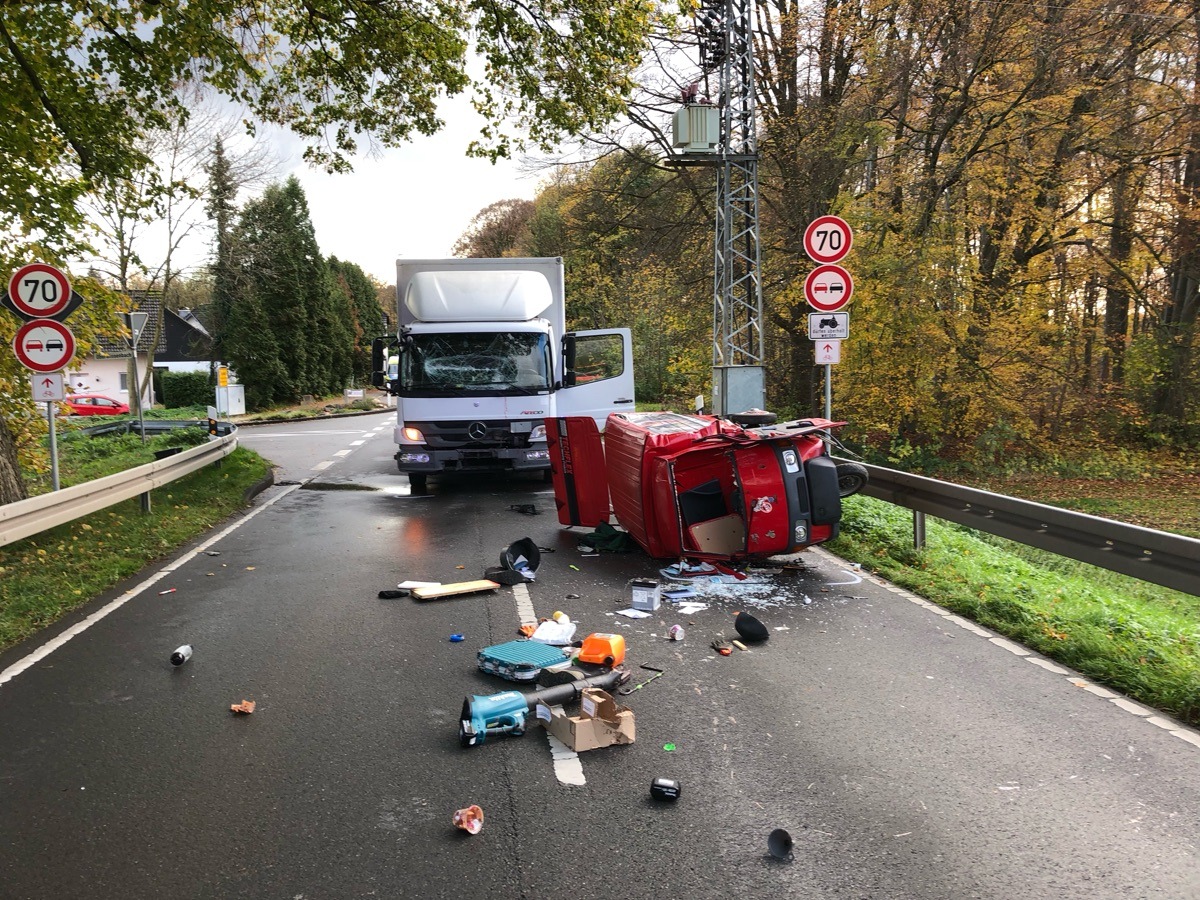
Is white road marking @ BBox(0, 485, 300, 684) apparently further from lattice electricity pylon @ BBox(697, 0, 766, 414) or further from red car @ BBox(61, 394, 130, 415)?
red car @ BBox(61, 394, 130, 415)

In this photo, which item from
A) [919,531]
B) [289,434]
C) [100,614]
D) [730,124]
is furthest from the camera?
[289,434]

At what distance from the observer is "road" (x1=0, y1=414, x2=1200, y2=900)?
297 cm

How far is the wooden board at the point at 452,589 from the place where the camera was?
675 centimetres

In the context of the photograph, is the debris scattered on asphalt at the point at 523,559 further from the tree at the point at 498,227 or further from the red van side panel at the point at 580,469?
the tree at the point at 498,227

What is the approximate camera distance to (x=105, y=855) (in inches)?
122

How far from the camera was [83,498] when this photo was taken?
860 cm

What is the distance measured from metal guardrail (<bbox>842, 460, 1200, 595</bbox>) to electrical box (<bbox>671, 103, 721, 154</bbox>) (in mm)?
10915

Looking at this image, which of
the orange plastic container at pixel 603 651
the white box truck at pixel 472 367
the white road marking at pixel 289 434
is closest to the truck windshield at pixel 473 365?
the white box truck at pixel 472 367

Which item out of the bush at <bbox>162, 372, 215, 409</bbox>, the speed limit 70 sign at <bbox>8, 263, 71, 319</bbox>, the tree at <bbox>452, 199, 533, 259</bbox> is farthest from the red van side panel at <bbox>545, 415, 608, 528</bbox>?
the tree at <bbox>452, 199, 533, 259</bbox>

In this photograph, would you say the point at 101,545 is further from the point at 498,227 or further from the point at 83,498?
the point at 498,227

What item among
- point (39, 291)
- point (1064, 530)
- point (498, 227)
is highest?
point (498, 227)

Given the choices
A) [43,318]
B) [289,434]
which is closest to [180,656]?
[43,318]

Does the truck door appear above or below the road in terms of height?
above

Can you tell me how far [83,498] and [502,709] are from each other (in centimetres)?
645
